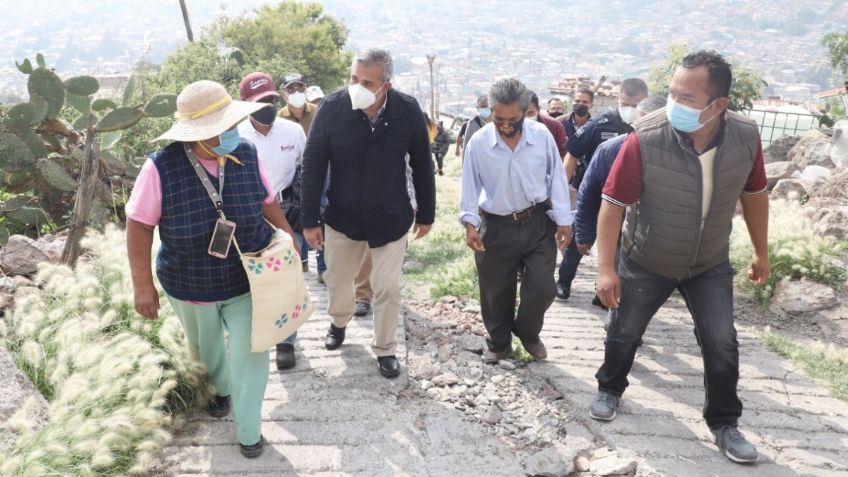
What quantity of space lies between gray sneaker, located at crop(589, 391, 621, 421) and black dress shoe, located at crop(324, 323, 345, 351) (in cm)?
175

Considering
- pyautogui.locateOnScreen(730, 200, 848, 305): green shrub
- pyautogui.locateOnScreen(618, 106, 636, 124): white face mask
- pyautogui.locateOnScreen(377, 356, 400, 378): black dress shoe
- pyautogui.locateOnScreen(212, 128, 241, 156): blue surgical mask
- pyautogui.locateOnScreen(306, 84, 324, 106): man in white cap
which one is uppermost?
pyautogui.locateOnScreen(212, 128, 241, 156): blue surgical mask

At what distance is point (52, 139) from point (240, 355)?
5945 mm

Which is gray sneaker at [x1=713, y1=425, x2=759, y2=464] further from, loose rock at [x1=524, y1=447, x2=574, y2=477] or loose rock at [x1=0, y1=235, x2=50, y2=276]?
loose rock at [x1=0, y1=235, x2=50, y2=276]

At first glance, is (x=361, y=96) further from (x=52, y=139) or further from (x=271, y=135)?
(x=52, y=139)

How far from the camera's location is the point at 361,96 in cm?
376

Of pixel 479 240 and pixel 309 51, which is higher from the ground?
pixel 479 240

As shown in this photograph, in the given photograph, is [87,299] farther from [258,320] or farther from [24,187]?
[24,187]

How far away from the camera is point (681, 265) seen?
3287mm

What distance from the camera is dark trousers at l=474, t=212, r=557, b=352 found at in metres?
4.18

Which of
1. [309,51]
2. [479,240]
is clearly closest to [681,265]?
[479,240]

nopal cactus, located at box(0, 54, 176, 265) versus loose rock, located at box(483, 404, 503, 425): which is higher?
nopal cactus, located at box(0, 54, 176, 265)

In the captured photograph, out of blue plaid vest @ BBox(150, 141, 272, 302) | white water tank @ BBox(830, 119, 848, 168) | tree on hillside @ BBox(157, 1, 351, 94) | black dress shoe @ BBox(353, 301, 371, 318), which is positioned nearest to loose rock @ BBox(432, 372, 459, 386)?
black dress shoe @ BBox(353, 301, 371, 318)

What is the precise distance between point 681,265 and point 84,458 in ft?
9.50

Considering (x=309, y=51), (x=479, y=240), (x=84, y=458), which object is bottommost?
(x=309, y=51)
